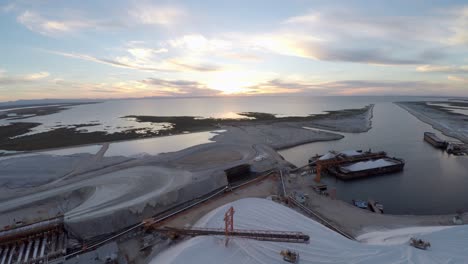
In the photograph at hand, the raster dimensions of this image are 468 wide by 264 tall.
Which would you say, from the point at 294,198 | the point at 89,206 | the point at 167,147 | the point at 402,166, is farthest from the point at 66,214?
the point at 402,166

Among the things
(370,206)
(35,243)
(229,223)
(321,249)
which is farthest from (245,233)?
(35,243)

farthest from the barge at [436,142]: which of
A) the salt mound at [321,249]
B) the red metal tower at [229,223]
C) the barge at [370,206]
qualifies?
the red metal tower at [229,223]

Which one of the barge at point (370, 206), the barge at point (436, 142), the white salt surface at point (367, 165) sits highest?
the barge at point (436, 142)

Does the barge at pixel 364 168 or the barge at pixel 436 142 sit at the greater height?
the barge at pixel 436 142

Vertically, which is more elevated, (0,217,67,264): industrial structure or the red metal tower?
the red metal tower

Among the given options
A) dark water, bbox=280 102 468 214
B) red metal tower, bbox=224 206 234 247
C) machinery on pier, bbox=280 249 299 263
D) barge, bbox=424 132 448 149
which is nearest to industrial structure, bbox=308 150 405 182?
dark water, bbox=280 102 468 214

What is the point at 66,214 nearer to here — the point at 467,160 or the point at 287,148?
the point at 287,148

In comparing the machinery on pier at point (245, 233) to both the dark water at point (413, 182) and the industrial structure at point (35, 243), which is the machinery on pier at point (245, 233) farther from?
the dark water at point (413, 182)

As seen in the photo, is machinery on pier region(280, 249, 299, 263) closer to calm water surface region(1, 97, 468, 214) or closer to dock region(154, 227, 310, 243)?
dock region(154, 227, 310, 243)
